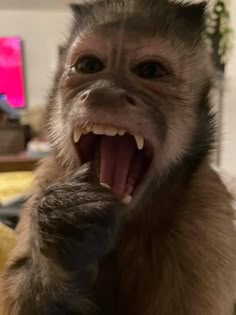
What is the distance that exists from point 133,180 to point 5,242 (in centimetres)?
43

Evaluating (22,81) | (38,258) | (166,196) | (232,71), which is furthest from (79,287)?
(22,81)

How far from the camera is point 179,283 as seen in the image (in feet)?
2.53

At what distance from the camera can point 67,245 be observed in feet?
2.03

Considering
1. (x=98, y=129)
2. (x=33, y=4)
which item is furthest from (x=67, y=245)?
(x=33, y=4)

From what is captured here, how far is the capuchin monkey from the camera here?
671mm

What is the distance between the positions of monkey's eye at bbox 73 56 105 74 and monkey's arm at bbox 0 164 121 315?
0.61 feet

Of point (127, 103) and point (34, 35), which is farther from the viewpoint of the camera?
point (34, 35)

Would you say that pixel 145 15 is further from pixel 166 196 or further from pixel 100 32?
pixel 166 196

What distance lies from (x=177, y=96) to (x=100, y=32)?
150 mm

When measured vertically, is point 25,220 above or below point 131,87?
below

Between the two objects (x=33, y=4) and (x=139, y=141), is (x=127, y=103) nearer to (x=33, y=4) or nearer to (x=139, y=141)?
(x=139, y=141)

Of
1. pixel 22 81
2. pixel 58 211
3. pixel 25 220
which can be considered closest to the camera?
pixel 58 211

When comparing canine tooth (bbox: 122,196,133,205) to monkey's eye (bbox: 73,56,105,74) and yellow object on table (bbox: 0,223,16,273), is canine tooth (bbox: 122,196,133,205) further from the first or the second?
yellow object on table (bbox: 0,223,16,273)

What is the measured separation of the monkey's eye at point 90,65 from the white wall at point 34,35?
5.26m
